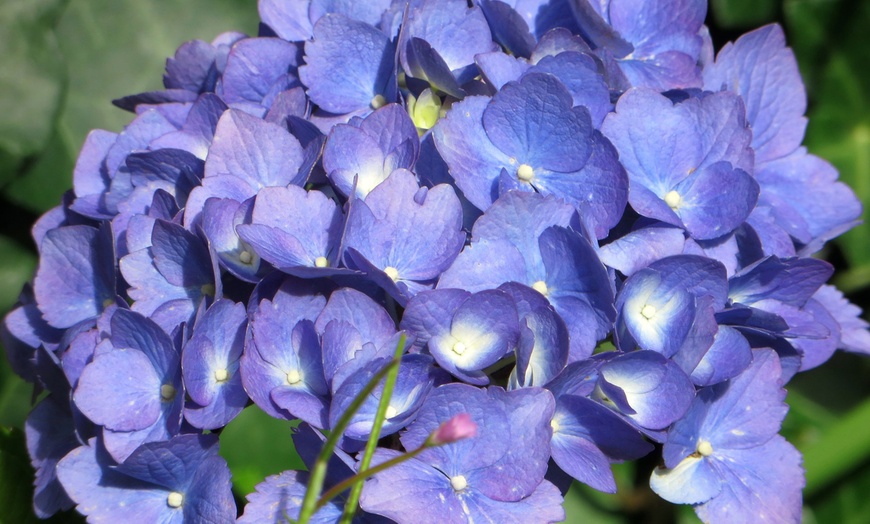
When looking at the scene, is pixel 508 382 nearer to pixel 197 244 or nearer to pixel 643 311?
pixel 643 311

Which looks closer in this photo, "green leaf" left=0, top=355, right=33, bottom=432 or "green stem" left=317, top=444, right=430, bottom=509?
"green stem" left=317, top=444, right=430, bottom=509

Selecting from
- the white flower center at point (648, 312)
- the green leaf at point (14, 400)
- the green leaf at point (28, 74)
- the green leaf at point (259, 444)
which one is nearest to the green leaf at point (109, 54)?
the green leaf at point (28, 74)

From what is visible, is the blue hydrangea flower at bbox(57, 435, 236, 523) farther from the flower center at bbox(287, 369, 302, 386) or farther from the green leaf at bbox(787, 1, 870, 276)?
the green leaf at bbox(787, 1, 870, 276)

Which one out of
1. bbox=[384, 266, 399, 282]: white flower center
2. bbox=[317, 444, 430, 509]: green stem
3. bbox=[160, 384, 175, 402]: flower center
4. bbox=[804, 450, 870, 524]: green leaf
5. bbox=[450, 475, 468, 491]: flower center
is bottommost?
bbox=[804, 450, 870, 524]: green leaf

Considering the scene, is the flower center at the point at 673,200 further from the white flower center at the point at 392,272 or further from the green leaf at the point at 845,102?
the green leaf at the point at 845,102

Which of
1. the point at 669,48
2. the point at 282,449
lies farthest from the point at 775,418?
the point at 282,449

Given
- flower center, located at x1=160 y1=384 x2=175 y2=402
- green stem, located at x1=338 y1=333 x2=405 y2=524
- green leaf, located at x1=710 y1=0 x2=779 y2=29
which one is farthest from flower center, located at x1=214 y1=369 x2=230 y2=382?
green leaf, located at x1=710 y1=0 x2=779 y2=29
